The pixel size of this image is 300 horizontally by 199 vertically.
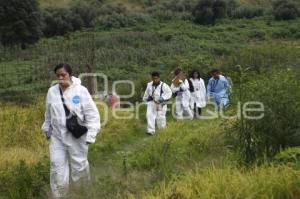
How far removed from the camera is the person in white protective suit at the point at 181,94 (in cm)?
1486

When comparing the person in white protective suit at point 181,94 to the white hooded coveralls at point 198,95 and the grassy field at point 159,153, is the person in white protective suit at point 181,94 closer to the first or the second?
the white hooded coveralls at point 198,95

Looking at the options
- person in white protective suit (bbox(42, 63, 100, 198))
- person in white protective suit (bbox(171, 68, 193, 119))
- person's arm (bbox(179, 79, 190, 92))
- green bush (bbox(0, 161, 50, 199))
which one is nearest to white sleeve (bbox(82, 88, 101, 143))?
person in white protective suit (bbox(42, 63, 100, 198))

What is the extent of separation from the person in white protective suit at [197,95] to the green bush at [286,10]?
48015 millimetres

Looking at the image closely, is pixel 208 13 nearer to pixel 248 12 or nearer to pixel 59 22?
pixel 248 12

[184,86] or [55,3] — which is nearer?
[184,86]

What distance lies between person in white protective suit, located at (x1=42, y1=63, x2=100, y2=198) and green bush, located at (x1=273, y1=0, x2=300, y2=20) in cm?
5683

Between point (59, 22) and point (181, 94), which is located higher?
point (59, 22)

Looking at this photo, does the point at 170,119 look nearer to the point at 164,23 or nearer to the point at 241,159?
Answer: the point at 241,159

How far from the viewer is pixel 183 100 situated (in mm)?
15117

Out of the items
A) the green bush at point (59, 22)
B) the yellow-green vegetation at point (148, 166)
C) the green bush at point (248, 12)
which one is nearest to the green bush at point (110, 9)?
the green bush at point (59, 22)

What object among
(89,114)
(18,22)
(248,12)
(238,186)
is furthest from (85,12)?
Answer: (238,186)

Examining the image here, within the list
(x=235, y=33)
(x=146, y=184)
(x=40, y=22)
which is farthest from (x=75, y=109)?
(x=235, y=33)

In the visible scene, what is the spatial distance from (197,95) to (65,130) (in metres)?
8.73

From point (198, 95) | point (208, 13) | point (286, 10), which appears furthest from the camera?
point (286, 10)
